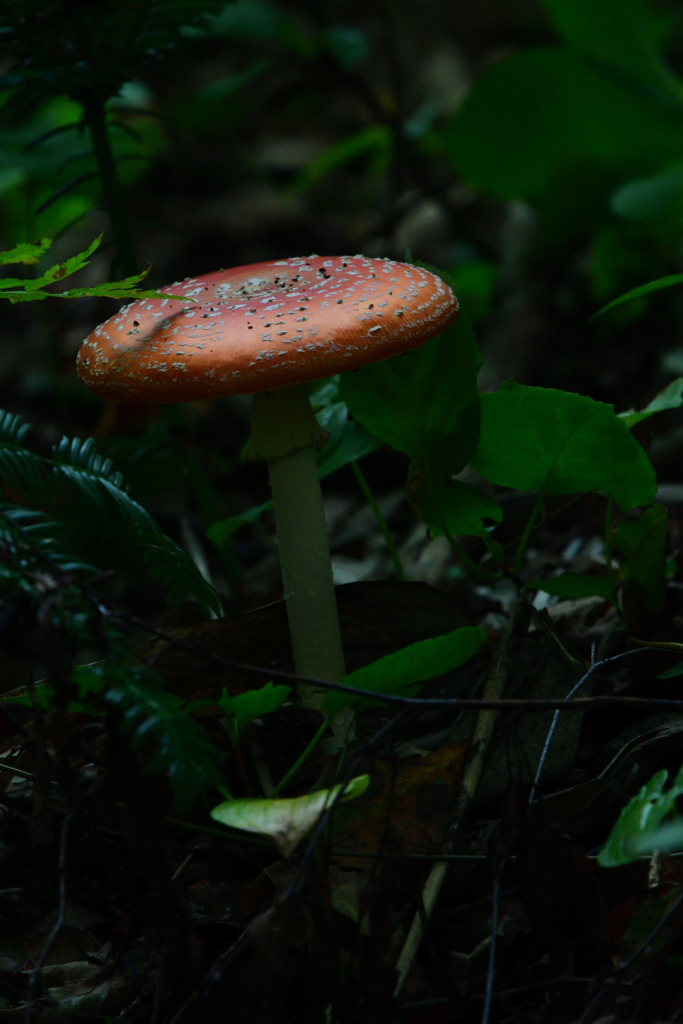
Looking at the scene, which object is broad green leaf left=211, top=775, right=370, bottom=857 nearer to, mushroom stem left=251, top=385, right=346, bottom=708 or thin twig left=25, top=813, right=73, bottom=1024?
thin twig left=25, top=813, right=73, bottom=1024

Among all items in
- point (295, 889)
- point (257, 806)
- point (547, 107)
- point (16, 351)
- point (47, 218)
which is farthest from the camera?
point (16, 351)

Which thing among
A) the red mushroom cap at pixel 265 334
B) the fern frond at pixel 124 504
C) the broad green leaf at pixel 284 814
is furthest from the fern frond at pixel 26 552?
the broad green leaf at pixel 284 814

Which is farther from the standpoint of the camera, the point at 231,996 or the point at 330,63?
the point at 330,63

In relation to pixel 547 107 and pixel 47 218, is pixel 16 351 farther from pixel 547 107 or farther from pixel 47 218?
pixel 547 107

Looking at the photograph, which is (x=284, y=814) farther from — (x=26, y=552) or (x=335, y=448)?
(x=335, y=448)

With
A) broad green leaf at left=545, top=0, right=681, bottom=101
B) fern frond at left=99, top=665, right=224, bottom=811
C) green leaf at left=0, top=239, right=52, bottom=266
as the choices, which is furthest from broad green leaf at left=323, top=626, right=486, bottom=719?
broad green leaf at left=545, top=0, right=681, bottom=101

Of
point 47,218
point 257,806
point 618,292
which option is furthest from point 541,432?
point 47,218
